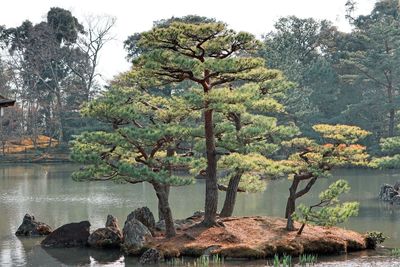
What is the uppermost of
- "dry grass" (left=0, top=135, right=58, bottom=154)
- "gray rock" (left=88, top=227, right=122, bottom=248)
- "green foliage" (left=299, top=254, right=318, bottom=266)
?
"dry grass" (left=0, top=135, right=58, bottom=154)

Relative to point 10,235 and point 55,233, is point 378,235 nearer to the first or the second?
point 55,233

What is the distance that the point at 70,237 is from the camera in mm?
15203

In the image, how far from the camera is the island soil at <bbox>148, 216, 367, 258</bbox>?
1334 centimetres

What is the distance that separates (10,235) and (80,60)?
129ft

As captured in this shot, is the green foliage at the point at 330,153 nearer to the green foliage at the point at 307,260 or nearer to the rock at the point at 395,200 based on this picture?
the green foliage at the point at 307,260

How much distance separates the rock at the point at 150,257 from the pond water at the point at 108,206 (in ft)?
1.08

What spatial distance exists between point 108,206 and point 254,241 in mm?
9604

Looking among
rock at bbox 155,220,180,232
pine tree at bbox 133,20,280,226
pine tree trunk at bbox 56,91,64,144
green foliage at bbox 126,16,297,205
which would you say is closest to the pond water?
rock at bbox 155,220,180,232

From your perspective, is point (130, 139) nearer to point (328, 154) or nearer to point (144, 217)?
point (144, 217)

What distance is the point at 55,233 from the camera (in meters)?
15.3

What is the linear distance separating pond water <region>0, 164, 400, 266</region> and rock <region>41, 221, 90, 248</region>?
34cm

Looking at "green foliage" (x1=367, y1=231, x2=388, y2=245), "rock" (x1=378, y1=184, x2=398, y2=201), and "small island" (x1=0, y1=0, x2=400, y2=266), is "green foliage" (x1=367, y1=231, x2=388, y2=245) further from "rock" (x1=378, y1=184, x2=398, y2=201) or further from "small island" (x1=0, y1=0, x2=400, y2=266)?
"rock" (x1=378, y1=184, x2=398, y2=201)

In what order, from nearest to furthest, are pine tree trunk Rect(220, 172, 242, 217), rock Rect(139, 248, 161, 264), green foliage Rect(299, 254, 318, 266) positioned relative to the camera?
green foliage Rect(299, 254, 318, 266) < rock Rect(139, 248, 161, 264) < pine tree trunk Rect(220, 172, 242, 217)

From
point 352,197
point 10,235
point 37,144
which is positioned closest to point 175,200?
point 352,197
